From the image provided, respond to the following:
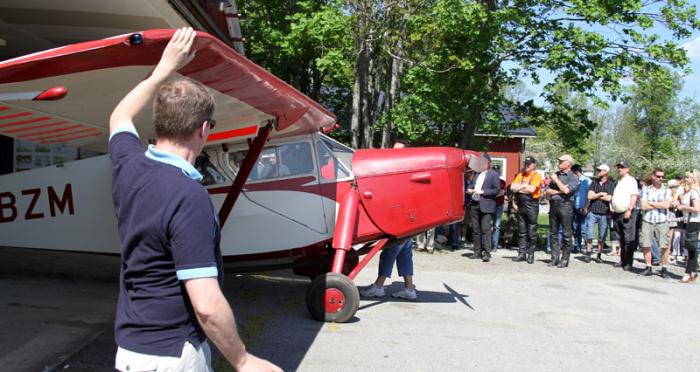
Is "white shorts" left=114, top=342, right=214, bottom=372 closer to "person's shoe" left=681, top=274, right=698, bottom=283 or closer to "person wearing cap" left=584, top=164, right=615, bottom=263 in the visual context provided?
"person's shoe" left=681, top=274, right=698, bottom=283

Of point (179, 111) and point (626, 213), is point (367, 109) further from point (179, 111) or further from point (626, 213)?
point (179, 111)

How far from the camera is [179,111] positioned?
1.86 meters

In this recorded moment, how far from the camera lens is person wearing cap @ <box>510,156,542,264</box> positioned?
11.0 metres

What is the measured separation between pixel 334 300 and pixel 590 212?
27.8ft

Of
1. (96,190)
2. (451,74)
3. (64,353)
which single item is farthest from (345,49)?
(64,353)

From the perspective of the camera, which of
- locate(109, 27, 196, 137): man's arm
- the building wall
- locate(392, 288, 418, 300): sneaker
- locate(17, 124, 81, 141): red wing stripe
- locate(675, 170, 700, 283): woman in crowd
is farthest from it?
the building wall

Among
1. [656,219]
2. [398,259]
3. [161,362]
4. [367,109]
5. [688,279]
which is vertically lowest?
[688,279]

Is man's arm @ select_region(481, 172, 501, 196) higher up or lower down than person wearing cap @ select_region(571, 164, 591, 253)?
higher up

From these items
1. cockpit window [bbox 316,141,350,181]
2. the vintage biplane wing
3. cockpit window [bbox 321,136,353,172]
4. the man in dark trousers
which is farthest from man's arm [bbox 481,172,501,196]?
the vintage biplane wing

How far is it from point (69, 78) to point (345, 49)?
9.67 metres

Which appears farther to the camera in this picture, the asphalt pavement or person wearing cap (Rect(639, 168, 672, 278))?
person wearing cap (Rect(639, 168, 672, 278))

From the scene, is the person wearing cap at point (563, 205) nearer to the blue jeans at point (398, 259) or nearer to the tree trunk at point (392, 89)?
the tree trunk at point (392, 89)

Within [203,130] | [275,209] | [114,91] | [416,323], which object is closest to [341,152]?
[275,209]

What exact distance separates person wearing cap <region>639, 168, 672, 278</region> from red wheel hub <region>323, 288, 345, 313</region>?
6.84 meters
